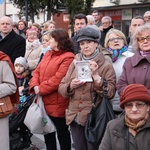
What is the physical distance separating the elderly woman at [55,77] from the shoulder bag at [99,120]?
0.76m

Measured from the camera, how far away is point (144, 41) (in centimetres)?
371

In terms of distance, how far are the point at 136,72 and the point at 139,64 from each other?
10 centimetres

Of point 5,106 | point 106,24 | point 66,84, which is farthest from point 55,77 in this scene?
point 106,24

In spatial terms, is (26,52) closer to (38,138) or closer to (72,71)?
(38,138)

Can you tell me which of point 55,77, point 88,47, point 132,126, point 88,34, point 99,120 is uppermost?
point 88,34

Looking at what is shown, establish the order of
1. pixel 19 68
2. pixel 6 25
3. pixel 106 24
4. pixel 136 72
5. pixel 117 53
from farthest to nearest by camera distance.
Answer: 1. pixel 106 24
2. pixel 6 25
3. pixel 19 68
4. pixel 117 53
5. pixel 136 72

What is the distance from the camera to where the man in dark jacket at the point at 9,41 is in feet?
19.2

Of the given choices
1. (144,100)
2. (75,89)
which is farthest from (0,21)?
(144,100)

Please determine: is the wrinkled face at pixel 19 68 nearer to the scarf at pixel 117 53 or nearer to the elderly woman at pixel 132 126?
the scarf at pixel 117 53

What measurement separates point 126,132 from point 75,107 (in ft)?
3.59

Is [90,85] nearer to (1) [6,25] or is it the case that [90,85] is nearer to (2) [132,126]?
(2) [132,126]

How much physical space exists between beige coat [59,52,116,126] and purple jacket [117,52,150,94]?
7.1 inches

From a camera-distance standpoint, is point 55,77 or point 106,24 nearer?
point 55,77

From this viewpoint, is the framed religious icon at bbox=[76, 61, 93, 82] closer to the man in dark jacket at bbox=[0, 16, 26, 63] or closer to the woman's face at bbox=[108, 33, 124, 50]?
the woman's face at bbox=[108, 33, 124, 50]
